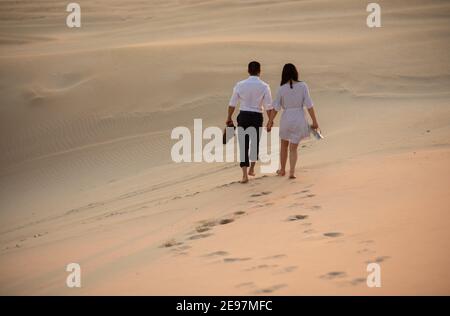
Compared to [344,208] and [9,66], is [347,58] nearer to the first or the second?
[9,66]

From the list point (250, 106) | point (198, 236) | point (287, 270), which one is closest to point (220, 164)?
point (250, 106)

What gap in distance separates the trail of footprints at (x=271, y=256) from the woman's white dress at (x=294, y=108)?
1056mm

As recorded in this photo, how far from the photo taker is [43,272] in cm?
664

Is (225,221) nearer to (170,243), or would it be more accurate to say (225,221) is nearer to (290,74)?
(170,243)

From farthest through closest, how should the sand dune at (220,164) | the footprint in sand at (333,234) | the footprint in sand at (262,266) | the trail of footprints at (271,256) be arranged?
the footprint in sand at (333,234)
the sand dune at (220,164)
the footprint in sand at (262,266)
the trail of footprints at (271,256)

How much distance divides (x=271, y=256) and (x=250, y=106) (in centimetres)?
364

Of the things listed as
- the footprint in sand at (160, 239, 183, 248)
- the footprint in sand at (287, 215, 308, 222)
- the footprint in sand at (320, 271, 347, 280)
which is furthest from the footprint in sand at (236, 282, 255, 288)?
the footprint in sand at (287, 215, 308, 222)

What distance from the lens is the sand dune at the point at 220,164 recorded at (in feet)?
19.3

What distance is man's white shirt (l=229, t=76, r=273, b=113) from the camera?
9.25 metres

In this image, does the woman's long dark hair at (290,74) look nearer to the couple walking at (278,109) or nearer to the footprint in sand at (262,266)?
the couple walking at (278,109)

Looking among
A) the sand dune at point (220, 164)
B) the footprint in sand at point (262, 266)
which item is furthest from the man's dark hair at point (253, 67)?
the footprint in sand at point (262, 266)

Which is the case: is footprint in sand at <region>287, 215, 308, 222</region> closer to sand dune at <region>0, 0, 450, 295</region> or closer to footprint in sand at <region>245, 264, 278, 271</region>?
sand dune at <region>0, 0, 450, 295</region>

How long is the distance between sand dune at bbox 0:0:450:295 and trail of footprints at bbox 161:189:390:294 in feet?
0.07
